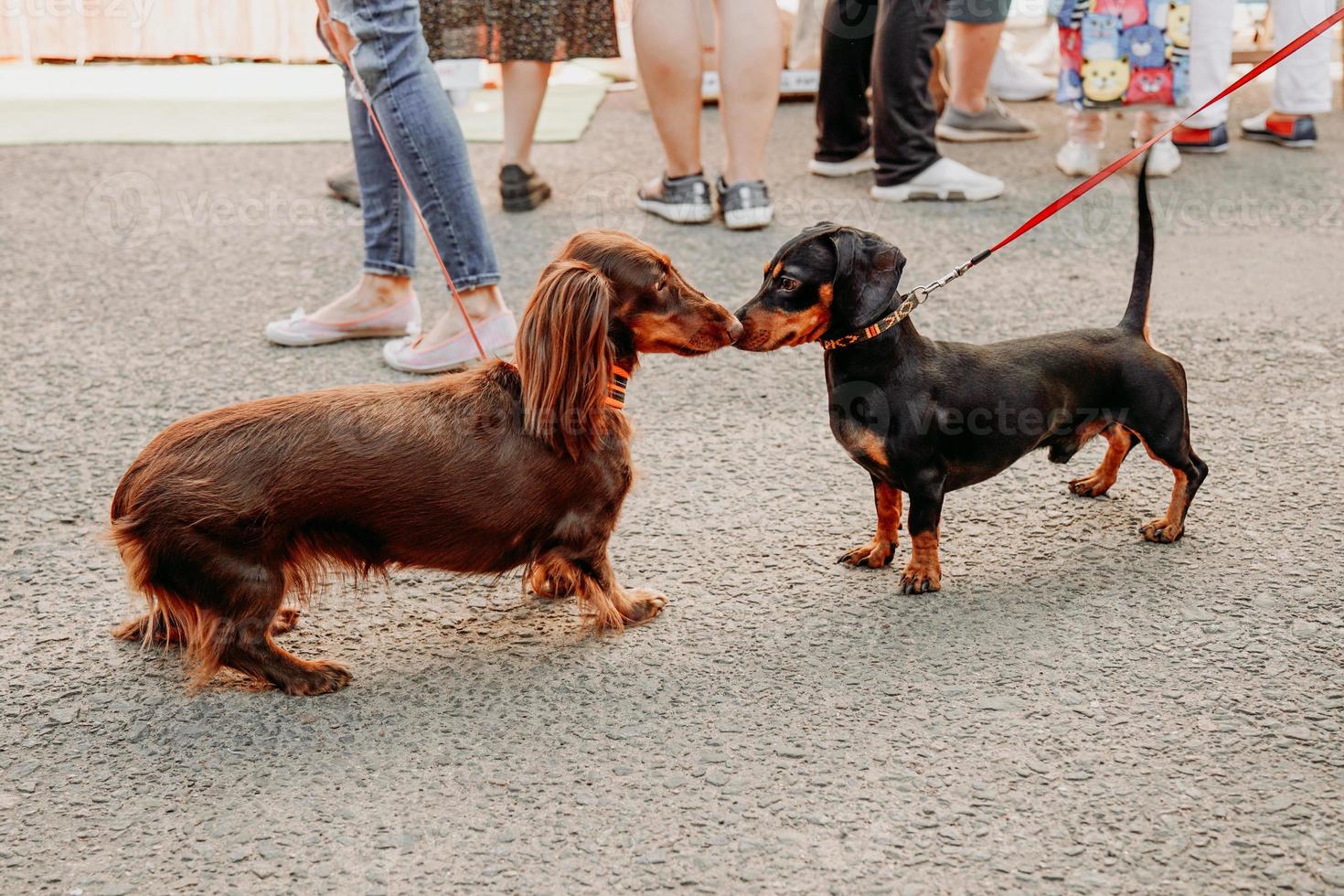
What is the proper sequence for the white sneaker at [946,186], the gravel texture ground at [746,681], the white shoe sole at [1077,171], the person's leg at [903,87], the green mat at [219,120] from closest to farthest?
the gravel texture ground at [746,681], the person's leg at [903,87], the white sneaker at [946,186], the white shoe sole at [1077,171], the green mat at [219,120]

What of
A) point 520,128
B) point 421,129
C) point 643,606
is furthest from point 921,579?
point 520,128

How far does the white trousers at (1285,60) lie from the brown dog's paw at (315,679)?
472 cm

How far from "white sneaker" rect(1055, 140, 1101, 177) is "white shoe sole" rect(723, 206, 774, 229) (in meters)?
1.55

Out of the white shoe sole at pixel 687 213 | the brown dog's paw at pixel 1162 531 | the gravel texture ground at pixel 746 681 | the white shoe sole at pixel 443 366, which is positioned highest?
the white shoe sole at pixel 687 213

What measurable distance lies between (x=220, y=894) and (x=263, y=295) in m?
2.95

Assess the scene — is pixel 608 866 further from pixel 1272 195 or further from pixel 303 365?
pixel 1272 195

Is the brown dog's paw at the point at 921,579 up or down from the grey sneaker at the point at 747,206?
down

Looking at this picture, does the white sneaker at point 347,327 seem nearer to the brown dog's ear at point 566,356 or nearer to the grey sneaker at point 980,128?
the brown dog's ear at point 566,356

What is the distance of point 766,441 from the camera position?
3.40 meters

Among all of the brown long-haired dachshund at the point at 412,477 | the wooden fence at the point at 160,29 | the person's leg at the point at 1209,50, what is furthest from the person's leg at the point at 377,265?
the person's leg at the point at 1209,50

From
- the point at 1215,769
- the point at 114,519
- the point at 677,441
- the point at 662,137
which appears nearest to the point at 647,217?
the point at 662,137

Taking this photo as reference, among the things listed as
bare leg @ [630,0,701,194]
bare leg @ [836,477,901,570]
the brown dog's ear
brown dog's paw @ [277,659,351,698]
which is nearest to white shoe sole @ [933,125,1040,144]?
bare leg @ [630,0,701,194]

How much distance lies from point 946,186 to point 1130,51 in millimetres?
945

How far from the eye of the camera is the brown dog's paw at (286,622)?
8.47 ft
